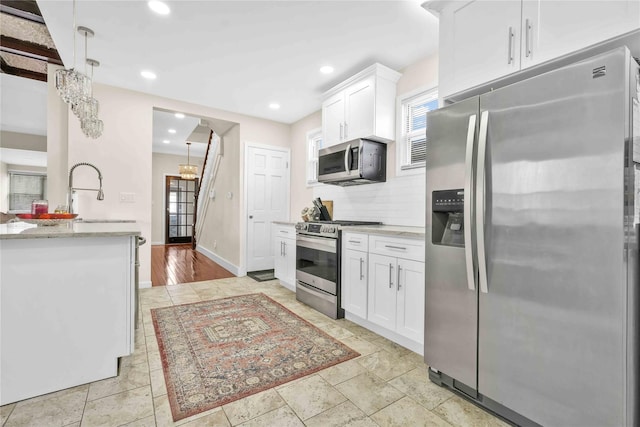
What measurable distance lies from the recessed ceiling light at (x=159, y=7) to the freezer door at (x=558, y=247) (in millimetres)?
2374

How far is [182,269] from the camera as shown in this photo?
5141 millimetres

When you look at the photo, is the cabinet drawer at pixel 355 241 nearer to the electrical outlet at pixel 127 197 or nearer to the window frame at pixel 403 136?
the window frame at pixel 403 136

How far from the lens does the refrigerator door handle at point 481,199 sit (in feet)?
4.89

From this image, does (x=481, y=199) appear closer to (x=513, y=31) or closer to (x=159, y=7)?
(x=513, y=31)

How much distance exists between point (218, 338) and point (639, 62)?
3059mm

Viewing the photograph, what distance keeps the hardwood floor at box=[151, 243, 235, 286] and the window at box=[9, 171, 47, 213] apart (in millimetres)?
6027

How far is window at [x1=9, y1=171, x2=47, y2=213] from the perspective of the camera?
9013 millimetres

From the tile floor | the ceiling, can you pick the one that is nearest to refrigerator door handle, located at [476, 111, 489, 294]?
the tile floor

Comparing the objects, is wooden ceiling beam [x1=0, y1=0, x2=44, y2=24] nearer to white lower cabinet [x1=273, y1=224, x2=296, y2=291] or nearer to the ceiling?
the ceiling

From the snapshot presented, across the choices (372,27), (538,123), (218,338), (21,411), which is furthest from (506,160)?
(21,411)

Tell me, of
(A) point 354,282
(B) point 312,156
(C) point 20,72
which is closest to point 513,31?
(A) point 354,282

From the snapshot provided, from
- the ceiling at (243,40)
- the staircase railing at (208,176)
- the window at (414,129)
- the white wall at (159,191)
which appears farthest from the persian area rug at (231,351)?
the white wall at (159,191)

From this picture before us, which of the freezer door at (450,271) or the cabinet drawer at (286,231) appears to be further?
the cabinet drawer at (286,231)

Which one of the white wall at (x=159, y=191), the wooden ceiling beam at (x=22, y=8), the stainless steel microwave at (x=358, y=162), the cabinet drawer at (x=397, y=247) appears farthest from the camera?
the white wall at (x=159, y=191)
